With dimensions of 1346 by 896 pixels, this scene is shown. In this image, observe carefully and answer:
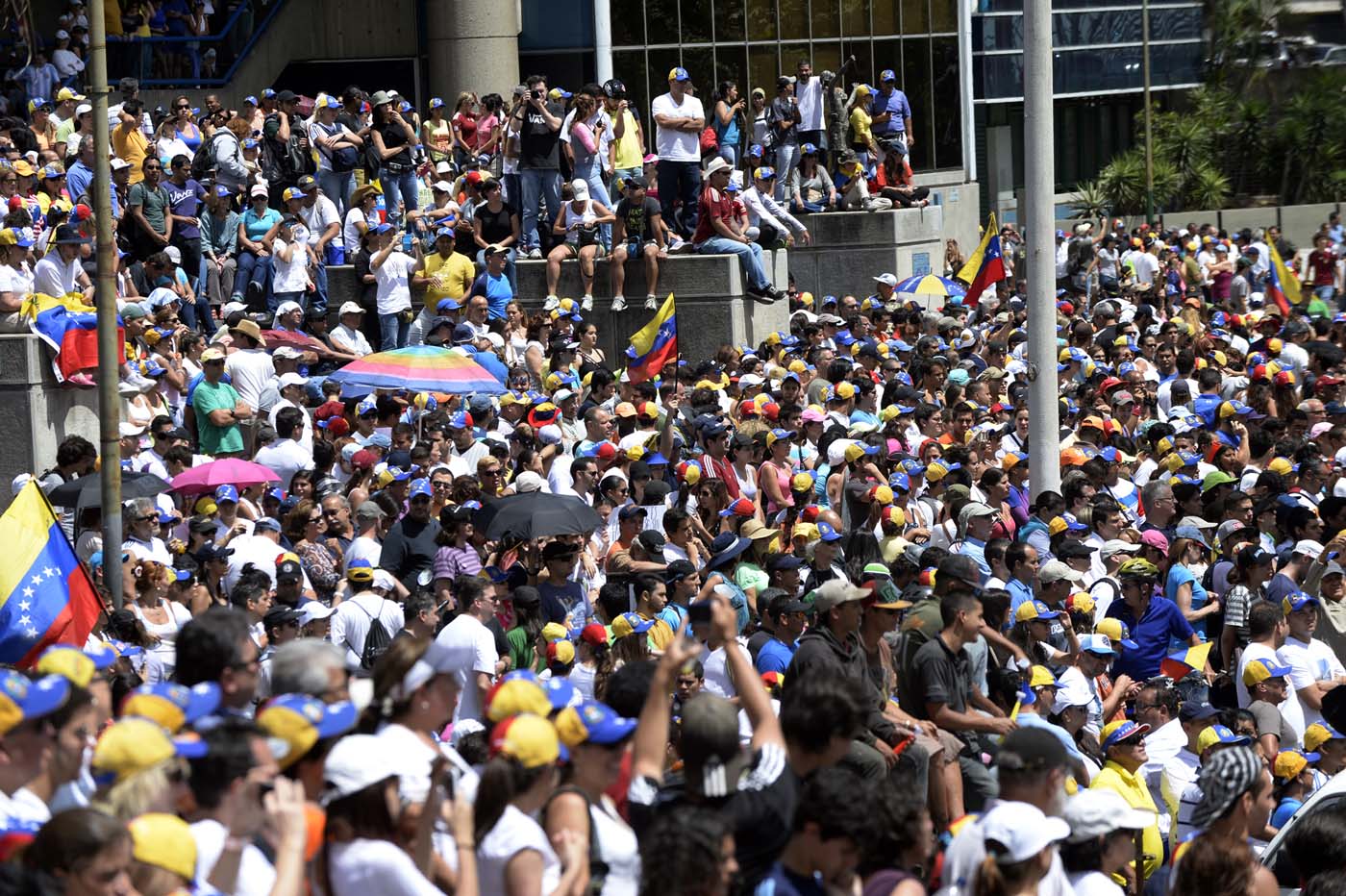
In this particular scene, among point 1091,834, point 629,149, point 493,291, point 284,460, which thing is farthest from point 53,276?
point 1091,834

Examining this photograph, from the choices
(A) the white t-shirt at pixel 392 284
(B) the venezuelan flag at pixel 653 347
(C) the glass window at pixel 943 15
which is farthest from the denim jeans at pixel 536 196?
(C) the glass window at pixel 943 15

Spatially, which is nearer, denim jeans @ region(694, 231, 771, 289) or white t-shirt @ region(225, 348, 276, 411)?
white t-shirt @ region(225, 348, 276, 411)

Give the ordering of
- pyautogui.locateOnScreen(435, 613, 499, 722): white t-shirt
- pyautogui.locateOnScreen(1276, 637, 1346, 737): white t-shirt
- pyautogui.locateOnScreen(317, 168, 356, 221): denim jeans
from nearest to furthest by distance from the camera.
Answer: pyautogui.locateOnScreen(435, 613, 499, 722): white t-shirt → pyautogui.locateOnScreen(1276, 637, 1346, 737): white t-shirt → pyautogui.locateOnScreen(317, 168, 356, 221): denim jeans

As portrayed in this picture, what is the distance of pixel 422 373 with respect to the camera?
540 inches

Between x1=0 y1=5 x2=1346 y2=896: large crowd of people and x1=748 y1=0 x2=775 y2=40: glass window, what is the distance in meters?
10.3

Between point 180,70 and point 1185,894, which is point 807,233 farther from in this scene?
point 1185,894

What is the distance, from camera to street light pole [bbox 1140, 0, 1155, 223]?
4006cm

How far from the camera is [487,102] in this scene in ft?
75.7

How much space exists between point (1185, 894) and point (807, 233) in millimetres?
18523

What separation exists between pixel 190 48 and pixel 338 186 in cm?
1021

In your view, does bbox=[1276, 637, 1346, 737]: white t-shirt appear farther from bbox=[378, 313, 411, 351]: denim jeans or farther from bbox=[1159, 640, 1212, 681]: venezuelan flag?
bbox=[378, 313, 411, 351]: denim jeans

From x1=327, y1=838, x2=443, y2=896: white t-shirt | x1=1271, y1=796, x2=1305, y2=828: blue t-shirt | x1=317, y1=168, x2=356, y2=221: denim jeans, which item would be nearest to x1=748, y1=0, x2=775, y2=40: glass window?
x1=317, y1=168, x2=356, y2=221: denim jeans

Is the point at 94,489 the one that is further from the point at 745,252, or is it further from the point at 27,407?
the point at 745,252

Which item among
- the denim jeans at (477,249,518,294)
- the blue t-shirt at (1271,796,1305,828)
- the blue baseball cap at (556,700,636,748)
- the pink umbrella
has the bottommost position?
the blue t-shirt at (1271,796,1305,828)
